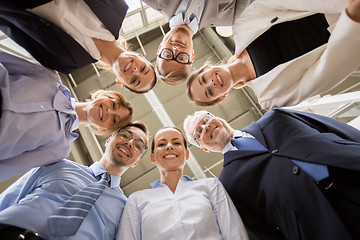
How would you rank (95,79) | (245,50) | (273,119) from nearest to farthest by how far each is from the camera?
(273,119) < (245,50) < (95,79)

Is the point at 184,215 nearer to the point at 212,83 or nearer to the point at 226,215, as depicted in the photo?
the point at 226,215

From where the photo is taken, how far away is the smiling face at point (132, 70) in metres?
1.94

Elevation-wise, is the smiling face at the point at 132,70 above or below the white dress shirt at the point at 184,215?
above

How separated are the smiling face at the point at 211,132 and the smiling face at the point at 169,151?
0.76ft

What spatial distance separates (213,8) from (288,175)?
5.46 ft

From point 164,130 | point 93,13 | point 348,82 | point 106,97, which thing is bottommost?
point 348,82

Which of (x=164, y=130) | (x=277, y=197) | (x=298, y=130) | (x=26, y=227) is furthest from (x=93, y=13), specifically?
(x=277, y=197)

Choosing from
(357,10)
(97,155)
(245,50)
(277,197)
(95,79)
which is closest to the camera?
(357,10)

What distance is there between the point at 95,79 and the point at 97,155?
69.7 inches

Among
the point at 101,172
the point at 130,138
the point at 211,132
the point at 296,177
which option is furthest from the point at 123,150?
the point at 296,177

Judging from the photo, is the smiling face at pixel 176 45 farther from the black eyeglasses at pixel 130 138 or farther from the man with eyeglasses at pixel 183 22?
the black eyeglasses at pixel 130 138

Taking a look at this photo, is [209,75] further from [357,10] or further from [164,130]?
Answer: [357,10]

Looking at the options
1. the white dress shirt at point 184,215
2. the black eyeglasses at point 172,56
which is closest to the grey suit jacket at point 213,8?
the black eyeglasses at point 172,56

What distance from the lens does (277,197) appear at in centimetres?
138
